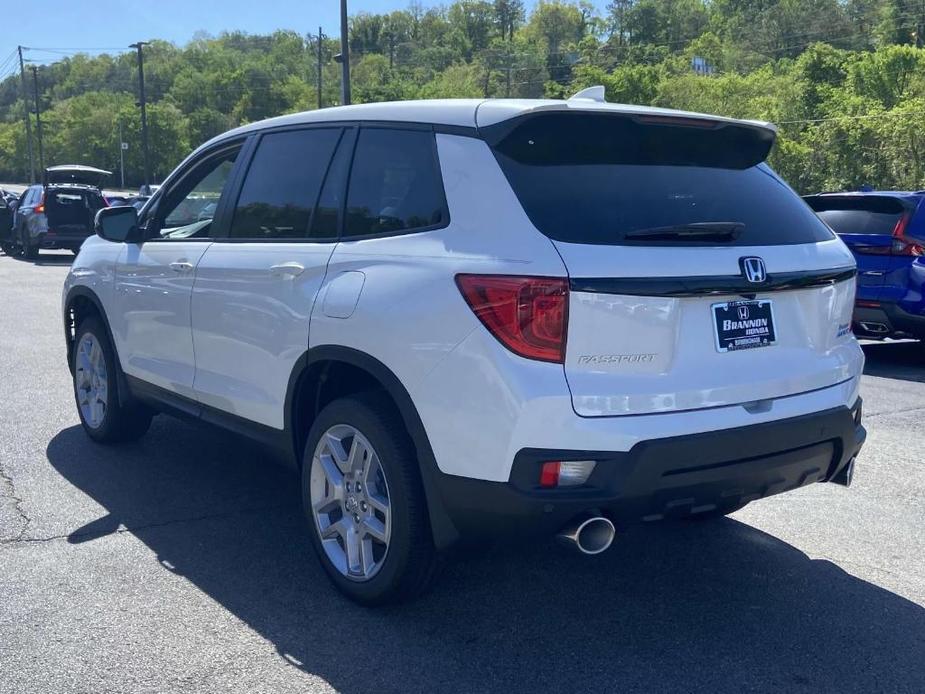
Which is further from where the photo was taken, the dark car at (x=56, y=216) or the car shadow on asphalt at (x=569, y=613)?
the dark car at (x=56, y=216)

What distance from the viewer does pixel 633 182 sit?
3.61 metres

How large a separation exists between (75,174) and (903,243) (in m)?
26.2

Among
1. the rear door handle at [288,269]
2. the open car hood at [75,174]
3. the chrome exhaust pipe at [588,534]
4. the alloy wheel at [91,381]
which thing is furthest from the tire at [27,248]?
the chrome exhaust pipe at [588,534]

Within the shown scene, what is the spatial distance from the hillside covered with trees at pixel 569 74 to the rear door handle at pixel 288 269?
142 ft

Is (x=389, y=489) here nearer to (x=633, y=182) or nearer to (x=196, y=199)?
(x=633, y=182)

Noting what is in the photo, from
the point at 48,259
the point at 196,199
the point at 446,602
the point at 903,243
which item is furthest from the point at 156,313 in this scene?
the point at 48,259

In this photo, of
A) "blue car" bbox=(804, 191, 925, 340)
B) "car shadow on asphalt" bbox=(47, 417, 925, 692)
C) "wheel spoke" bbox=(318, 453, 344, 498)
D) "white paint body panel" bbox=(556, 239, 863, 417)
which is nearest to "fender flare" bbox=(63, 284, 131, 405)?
"car shadow on asphalt" bbox=(47, 417, 925, 692)

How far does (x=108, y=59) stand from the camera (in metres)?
130

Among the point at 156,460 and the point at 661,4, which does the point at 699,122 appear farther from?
the point at 661,4

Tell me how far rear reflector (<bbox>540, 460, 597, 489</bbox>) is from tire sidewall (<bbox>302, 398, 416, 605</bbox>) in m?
0.57

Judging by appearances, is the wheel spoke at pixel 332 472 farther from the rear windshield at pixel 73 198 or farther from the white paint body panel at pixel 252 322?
the rear windshield at pixel 73 198

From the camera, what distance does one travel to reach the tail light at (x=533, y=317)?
3.25 metres

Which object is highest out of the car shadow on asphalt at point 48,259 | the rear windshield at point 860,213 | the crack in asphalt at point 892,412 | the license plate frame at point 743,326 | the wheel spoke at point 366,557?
the license plate frame at point 743,326

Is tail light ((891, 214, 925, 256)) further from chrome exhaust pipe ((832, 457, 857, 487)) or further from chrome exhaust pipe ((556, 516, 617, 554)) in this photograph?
chrome exhaust pipe ((556, 516, 617, 554))
